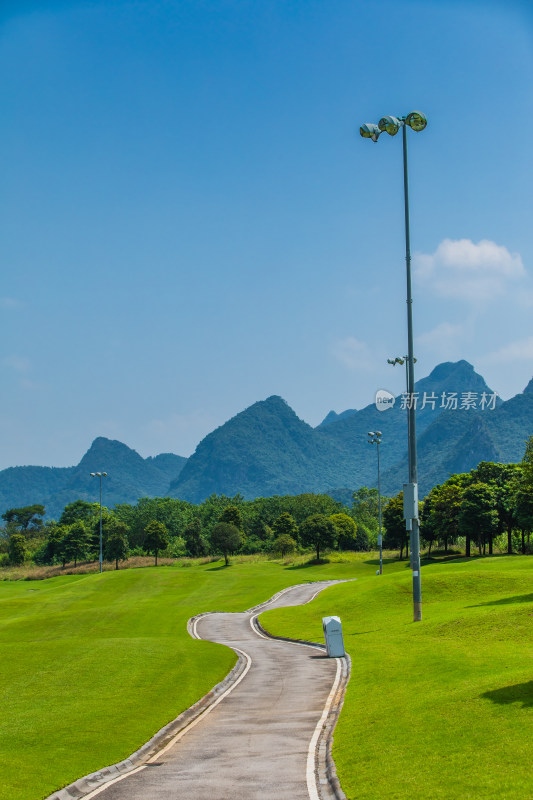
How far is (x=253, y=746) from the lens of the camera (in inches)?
634

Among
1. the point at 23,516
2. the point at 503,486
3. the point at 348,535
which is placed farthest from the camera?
the point at 23,516

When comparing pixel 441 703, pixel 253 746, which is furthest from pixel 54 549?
pixel 441 703

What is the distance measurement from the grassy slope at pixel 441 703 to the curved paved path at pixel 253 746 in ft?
3.18

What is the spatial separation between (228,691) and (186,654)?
19.1 ft

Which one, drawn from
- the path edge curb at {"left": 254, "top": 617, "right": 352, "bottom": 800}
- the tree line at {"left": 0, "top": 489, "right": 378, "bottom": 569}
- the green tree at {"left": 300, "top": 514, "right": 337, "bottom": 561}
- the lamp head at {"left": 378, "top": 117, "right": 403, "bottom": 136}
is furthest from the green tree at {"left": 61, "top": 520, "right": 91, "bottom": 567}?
the lamp head at {"left": 378, "top": 117, "right": 403, "bottom": 136}

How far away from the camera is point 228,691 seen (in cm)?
2386

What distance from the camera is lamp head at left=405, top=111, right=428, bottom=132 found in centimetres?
3147

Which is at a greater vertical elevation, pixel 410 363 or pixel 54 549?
pixel 410 363

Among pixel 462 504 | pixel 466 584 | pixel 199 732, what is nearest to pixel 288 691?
pixel 199 732

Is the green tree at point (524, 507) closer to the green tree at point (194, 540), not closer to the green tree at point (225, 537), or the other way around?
the green tree at point (225, 537)

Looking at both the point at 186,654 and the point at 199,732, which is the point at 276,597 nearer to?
the point at 186,654

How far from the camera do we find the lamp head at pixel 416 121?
103 feet

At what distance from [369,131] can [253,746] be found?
2565 centimetres

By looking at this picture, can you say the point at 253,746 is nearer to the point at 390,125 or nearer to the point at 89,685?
the point at 89,685
